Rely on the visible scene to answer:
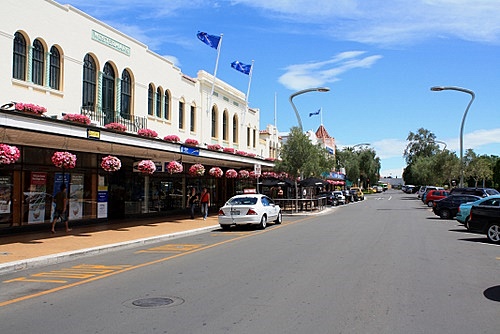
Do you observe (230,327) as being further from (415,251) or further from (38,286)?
(415,251)

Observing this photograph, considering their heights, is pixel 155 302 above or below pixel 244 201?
below

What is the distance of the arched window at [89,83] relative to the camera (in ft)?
68.2

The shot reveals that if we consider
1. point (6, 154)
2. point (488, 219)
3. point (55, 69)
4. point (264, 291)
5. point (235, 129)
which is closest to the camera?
point (264, 291)

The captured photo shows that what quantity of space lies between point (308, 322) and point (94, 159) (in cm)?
1728

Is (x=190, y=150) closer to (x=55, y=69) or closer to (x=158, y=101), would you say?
(x=158, y=101)

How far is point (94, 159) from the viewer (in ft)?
69.9

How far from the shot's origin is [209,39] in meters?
30.3

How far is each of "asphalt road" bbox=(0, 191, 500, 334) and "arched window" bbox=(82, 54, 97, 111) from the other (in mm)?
9653

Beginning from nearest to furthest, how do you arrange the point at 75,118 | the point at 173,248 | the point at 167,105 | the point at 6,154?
the point at 6,154 → the point at 173,248 → the point at 75,118 → the point at 167,105

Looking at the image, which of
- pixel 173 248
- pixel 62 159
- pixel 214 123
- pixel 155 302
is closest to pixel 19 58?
pixel 62 159

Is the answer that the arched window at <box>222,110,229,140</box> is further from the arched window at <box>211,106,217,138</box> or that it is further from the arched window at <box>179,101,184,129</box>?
the arched window at <box>179,101,184,129</box>

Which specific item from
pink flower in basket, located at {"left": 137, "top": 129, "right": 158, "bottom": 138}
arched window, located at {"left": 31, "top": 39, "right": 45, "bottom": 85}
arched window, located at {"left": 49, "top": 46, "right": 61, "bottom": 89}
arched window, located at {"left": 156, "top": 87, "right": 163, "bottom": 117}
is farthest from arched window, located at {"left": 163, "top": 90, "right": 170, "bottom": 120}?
arched window, located at {"left": 31, "top": 39, "right": 45, "bottom": 85}

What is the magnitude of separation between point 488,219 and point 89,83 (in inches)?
674

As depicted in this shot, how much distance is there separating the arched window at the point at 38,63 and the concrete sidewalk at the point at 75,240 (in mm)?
5836
